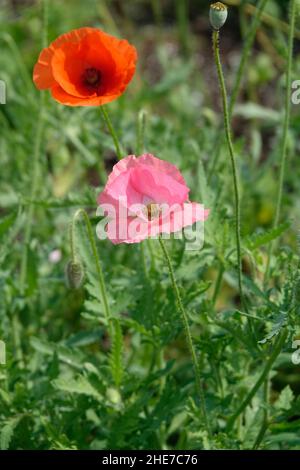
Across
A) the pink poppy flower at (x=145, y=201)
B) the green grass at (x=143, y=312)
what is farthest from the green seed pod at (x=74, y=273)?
the pink poppy flower at (x=145, y=201)

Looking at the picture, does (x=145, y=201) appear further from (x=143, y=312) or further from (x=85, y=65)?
(x=143, y=312)

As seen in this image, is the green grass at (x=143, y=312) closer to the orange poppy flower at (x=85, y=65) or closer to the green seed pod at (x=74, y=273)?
the green seed pod at (x=74, y=273)

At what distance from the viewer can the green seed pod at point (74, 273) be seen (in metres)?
1.74

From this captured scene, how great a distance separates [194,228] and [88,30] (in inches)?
20.3

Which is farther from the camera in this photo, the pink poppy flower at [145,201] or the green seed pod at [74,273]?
the green seed pod at [74,273]

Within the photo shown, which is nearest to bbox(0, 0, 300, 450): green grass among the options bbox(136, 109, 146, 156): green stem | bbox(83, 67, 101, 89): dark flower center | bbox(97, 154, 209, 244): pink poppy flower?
bbox(136, 109, 146, 156): green stem

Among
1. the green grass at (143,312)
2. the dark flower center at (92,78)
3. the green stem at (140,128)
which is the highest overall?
the dark flower center at (92,78)

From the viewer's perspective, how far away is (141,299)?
199 centimetres

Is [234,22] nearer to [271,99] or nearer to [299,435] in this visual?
[271,99]

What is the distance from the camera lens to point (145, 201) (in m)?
1.56

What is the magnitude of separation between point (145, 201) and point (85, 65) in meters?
0.37

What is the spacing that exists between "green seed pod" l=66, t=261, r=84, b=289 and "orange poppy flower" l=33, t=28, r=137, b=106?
0.35 m
